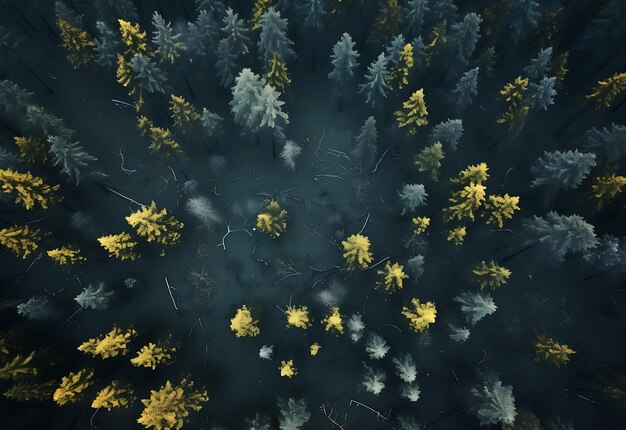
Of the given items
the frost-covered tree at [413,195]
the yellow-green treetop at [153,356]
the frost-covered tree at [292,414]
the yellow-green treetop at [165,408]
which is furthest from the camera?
the frost-covered tree at [413,195]

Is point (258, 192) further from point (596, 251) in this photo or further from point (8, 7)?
point (8, 7)

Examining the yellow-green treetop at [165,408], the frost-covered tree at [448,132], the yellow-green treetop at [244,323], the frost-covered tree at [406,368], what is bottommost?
the frost-covered tree at [406,368]

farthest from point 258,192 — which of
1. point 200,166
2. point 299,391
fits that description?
point 299,391

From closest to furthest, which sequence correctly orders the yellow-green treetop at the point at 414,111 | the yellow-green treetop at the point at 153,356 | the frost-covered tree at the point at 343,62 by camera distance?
the yellow-green treetop at the point at 153,356
the yellow-green treetop at the point at 414,111
the frost-covered tree at the point at 343,62

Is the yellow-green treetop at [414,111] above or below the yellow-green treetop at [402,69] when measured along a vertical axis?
below

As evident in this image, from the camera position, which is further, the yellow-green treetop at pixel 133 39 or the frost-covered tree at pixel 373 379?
the yellow-green treetop at pixel 133 39

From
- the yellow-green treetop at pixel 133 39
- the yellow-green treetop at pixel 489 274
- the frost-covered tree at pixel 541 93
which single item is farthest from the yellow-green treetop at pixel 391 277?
the yellow-green treetop at pixel 133 39

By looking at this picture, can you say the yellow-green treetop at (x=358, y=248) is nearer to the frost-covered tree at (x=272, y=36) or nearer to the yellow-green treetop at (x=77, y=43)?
the frost-covered tree at (x=272, y=36)
